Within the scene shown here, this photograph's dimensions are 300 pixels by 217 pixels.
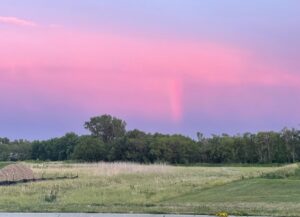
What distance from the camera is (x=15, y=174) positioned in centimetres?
3925

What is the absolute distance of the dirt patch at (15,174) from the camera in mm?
38031

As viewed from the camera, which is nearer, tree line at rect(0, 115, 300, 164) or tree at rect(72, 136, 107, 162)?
tree line at rect(0, 115, 300, 164)

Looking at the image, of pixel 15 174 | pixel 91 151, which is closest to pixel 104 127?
pixel 91 151

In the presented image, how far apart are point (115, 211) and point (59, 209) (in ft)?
3.73

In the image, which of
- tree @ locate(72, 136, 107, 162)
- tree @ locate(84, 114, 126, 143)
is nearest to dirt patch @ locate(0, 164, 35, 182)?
tree @ locate(72, 136, 107, 162)

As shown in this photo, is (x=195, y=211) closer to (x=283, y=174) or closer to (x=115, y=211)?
(x=115, y=211)

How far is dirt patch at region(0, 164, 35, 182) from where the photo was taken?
38.0 m

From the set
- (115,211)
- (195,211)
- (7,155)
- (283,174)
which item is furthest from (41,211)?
(7,155)

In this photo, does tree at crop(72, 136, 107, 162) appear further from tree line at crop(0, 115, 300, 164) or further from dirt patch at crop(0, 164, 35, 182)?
dirt patch at crop(0, 164, 35, 182)

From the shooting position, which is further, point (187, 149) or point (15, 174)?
point (187, 149)

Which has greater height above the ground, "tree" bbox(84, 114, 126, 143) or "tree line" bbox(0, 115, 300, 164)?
"tree" bbox(84, 114, 126, 143)

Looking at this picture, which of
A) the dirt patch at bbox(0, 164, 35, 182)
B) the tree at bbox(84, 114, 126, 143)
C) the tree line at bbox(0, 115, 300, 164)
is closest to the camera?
the dirt patch at bbox(0, 164, 35, 182)

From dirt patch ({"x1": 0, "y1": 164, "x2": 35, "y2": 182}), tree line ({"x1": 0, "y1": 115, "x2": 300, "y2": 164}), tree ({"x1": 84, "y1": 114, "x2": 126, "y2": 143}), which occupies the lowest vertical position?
dirt patch ({"x1": 0, "y1": 164, "x2": 35, "y2": 182})

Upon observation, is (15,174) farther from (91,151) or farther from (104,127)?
(104,127)
